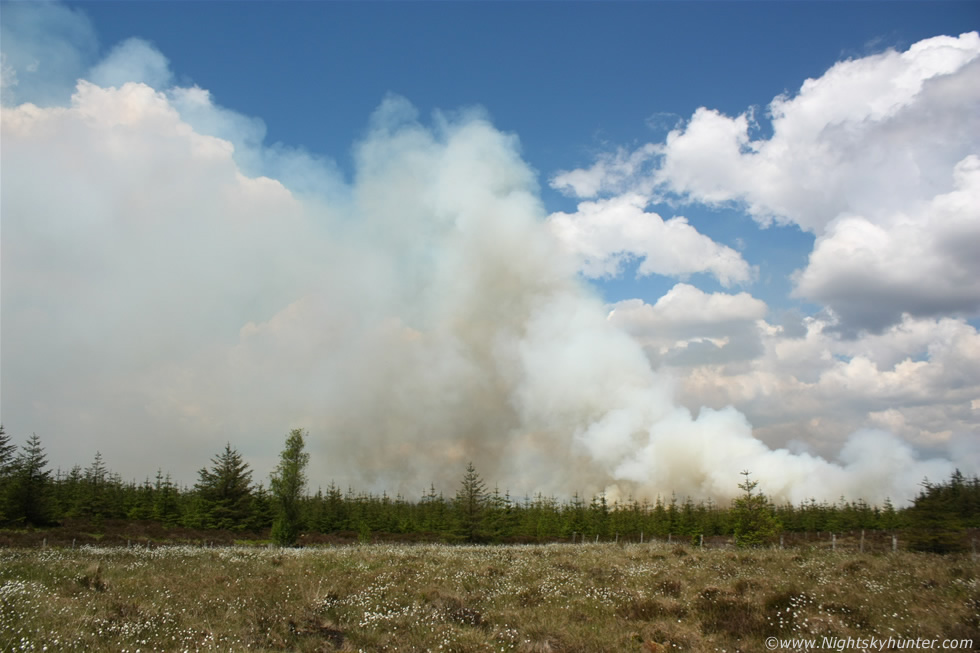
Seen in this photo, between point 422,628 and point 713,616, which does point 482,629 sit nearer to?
point 422,628

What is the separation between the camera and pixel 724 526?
73.2 metres

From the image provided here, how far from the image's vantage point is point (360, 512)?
80.5m

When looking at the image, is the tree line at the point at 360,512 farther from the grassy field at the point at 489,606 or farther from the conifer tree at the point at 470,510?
the grassy field at the point at 489,606

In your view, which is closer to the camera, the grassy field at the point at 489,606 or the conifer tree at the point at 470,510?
the grassy field at the point at 489,606

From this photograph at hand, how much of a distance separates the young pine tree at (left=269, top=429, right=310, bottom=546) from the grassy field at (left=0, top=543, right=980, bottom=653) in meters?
23.7

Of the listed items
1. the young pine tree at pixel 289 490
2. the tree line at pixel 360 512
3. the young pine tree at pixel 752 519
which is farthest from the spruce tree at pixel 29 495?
the young pine tree at pixel 752 519

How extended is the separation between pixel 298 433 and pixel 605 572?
121 feet

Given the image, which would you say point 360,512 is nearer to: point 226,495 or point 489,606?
point 226,495

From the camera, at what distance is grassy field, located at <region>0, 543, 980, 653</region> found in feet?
36.8

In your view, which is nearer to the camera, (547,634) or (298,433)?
(547,634)

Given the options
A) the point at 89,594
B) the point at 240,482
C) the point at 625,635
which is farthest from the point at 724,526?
the point at 89,594

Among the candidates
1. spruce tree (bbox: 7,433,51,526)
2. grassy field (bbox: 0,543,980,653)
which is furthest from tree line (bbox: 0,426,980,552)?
grassy field (bbox: 0,543,980,653)

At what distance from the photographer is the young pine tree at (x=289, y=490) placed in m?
43.3

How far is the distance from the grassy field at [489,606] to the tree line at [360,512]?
1004 inches
